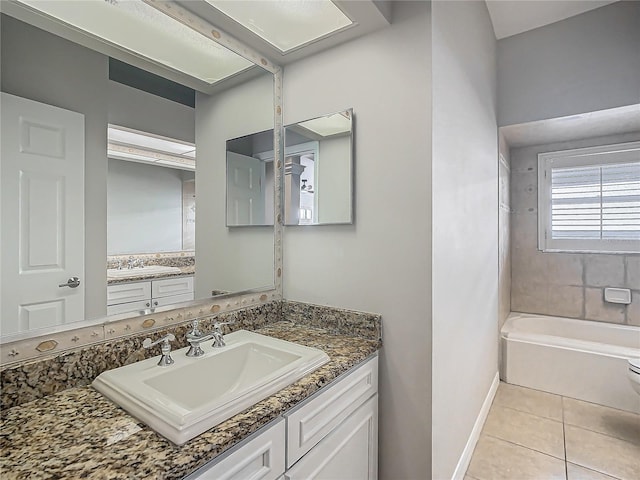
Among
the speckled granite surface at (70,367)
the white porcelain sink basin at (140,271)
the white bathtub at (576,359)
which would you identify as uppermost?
the white porcelain sink basin at (140,271)

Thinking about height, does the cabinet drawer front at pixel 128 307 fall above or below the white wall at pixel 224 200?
below

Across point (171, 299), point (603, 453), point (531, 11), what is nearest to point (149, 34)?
point (171, 299)

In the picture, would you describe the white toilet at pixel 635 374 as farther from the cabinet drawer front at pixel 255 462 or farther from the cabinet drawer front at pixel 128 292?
the cabinet drawer front at pixel 128 292

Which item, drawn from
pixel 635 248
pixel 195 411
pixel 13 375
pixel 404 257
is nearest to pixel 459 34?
pixel 404 257

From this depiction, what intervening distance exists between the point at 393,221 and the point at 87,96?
48.0 inches

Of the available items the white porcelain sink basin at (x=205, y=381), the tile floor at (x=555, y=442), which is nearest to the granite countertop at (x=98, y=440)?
the white porcelain sink basin at (x=205, y=381)

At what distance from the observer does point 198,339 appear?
1258mm

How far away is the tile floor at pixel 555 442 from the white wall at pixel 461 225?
189 millimetres

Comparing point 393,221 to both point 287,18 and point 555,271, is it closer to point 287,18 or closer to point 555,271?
point 287,18

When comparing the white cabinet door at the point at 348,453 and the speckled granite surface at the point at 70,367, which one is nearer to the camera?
the speckled granite surface at the point at 70,367

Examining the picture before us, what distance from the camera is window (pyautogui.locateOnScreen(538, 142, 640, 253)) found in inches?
117

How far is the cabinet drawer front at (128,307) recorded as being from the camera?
3.85 ft

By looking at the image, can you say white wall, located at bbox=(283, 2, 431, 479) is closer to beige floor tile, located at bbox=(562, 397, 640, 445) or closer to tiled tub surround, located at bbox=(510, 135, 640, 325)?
beige floor tile, located at bbox=(562, 397, 640, 445)

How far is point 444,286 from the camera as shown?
4.93 feet
